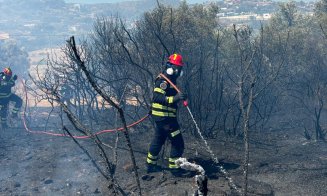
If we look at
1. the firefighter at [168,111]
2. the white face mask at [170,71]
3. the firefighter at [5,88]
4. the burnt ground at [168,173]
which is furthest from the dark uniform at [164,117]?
the firefighter at [5,88]

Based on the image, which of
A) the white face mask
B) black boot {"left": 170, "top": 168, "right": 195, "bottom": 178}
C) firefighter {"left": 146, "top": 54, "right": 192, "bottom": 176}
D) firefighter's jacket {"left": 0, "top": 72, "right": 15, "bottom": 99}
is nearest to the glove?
firefighter {"left": 146, "top": 54, "right": 192, "bottom": 176}

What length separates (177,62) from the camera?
235 inches

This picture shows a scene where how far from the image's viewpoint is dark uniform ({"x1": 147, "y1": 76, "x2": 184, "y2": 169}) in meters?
5.87

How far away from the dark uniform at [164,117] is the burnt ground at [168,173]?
47 cm

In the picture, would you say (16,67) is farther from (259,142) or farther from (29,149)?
(259,142)

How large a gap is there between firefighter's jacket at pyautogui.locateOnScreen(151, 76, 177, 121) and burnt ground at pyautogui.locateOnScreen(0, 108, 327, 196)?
1.11m

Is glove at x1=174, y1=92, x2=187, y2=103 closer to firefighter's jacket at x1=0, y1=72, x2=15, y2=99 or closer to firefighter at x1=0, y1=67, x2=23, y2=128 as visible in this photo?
firefighter at x1=0, y1=67, x2=23, y2=128

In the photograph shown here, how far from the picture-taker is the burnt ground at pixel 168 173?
542 centimetres

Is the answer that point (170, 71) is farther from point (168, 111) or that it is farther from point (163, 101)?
point (168, 111)

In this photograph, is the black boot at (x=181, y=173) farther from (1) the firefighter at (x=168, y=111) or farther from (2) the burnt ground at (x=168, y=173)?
(2) the burnt ground at (x=168, y=173)

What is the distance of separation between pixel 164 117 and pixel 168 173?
1.12 meters

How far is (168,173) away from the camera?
6156 mm

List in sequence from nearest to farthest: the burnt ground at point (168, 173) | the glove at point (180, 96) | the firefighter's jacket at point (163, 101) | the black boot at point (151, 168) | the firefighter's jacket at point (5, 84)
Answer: the burnt ground at point (168, 173), the glove at point (180, 96), the firefighter's jacket at point (163, 101), the black boot at point (151, 168), the firefighter's jacket at point (5, 84)

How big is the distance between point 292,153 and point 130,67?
569 centimetres
